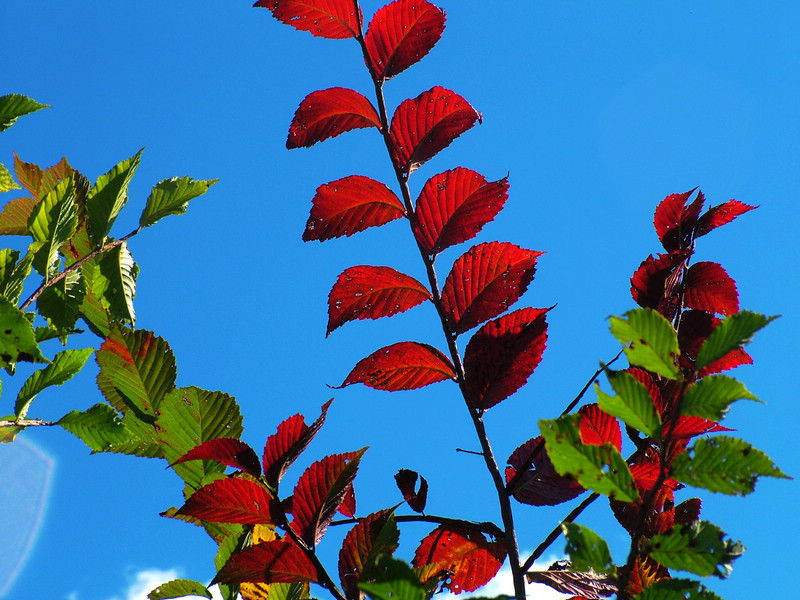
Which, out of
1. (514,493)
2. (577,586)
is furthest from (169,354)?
(577,586)

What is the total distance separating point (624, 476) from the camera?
568mm

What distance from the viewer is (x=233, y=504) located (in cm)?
77

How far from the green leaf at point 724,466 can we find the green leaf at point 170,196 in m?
0.85

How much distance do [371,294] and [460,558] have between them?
35 cm

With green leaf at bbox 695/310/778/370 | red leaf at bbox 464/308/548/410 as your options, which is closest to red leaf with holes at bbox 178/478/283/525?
red leaf at bbox 464/308/548/410

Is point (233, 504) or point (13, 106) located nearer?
point (233, 504)

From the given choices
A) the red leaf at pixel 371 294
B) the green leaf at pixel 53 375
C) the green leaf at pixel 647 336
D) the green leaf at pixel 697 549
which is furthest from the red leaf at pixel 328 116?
the green leaf at pixel 697 549

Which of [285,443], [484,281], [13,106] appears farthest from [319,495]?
[13,106]

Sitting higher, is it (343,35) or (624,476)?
(343,35)

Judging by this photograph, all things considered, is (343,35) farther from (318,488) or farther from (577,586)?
(577,586)

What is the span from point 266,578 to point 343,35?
2.43 ft

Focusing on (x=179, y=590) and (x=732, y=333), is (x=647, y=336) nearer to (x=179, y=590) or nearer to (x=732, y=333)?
(x=732, y=333)

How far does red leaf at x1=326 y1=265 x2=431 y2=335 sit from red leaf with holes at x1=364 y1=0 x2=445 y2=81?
1.00ft

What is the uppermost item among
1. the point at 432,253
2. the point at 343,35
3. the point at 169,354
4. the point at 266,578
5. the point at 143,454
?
the point at 343,35
